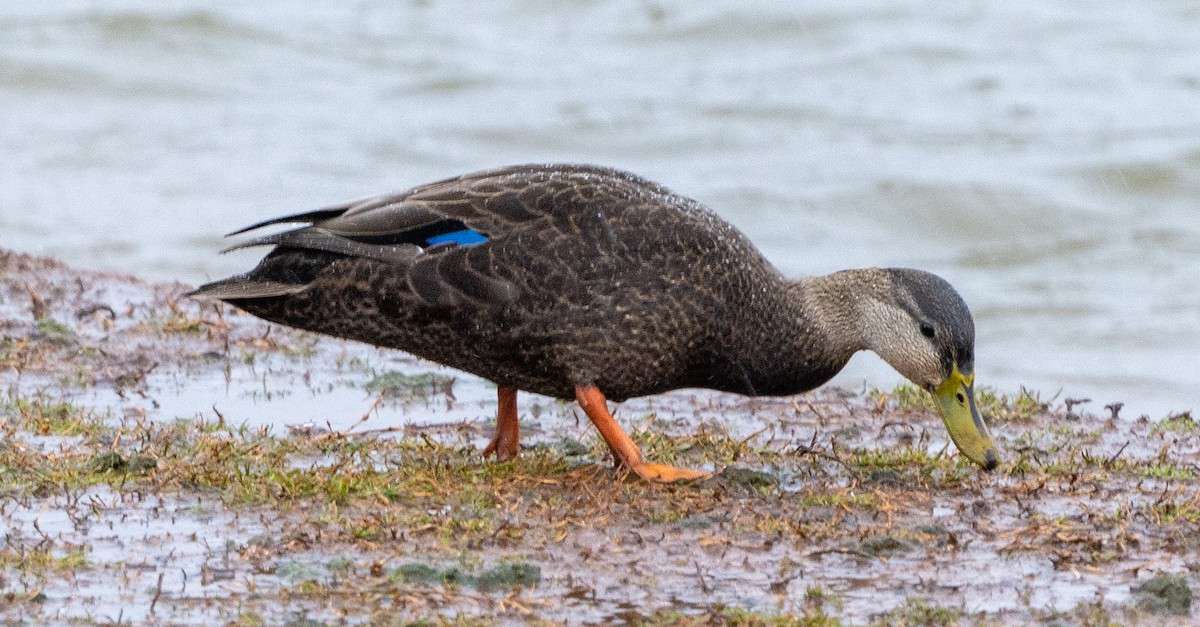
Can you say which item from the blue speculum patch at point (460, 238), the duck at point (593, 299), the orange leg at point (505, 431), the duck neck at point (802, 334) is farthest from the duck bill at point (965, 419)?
the blue speculum patch at point (460, 238)

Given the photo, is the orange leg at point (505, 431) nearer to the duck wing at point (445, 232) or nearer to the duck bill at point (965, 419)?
the duck wing at point (445, 232)

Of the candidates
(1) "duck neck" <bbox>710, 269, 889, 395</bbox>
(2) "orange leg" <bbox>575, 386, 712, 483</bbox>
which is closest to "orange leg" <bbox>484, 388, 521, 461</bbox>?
(2) "orange leg" <bbox>575, 386, 712, 483</bbox>

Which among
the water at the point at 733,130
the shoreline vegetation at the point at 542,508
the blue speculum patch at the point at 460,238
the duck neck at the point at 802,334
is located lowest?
the shoreline vegetation at the point at 542,508

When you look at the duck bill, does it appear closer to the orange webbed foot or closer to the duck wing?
the orange webbed foot

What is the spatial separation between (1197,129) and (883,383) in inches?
270

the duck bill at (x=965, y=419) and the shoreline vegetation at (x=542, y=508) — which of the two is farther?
the duck bill at (x=965, y=419)

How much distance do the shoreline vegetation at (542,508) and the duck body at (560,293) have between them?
14.6 inches

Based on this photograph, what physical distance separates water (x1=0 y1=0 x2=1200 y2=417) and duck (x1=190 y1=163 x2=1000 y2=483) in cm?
373

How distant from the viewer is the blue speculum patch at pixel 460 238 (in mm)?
5207

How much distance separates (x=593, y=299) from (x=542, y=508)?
0.74 m

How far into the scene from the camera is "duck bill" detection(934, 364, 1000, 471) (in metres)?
5.29

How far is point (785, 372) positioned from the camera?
5.41 meters

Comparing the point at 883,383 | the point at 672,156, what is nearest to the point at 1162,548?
the point at 883,383

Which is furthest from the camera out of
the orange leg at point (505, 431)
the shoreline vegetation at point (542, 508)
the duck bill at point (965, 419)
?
the orange leg at point (505, 431)
